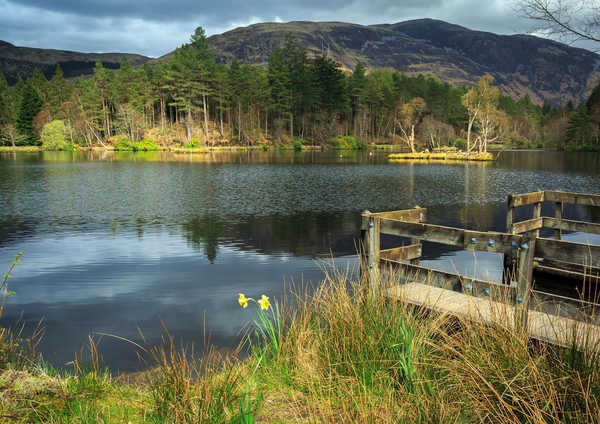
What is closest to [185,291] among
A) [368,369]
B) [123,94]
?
[368,369]

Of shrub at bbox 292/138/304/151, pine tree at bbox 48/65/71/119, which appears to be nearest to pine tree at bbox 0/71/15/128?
pine tree at bbox 48/65/71/119

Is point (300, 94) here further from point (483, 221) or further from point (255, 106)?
point (483, 221)

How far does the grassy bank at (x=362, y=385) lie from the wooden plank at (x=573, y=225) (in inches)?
206

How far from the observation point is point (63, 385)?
383cm

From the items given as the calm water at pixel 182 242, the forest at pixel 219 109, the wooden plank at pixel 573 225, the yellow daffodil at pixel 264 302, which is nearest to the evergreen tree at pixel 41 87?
the forest at pixel 219 109

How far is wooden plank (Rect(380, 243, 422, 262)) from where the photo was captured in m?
6.38

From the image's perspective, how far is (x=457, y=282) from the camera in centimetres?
507

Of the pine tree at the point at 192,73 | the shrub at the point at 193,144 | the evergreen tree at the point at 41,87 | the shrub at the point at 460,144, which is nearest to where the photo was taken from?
the shrub at the point at 193,144

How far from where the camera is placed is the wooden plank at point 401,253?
638cm

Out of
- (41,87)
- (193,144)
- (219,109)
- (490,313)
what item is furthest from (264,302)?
(41,87)

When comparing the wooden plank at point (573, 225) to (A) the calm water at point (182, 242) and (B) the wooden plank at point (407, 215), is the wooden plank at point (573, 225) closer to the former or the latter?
(A) the calm water at point (182, 242)

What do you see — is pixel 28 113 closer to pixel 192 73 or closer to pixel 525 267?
pixel 192 73

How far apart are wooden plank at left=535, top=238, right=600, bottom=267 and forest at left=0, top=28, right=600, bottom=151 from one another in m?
76.7

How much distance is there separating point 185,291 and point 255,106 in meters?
91.5
